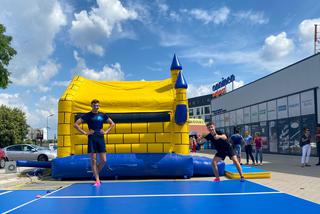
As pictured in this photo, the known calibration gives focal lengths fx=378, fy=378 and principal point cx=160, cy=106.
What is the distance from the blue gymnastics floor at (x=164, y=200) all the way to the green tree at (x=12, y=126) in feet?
109

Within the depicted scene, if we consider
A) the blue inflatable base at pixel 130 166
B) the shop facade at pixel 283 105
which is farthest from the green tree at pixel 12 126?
the blue inflatable base at pixel 130 166

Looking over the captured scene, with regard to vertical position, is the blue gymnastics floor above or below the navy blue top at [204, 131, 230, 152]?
below

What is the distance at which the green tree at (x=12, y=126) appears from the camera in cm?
3894

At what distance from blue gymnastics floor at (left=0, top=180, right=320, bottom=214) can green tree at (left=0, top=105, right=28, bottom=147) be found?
33.2 m

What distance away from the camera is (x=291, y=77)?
24.2 metres

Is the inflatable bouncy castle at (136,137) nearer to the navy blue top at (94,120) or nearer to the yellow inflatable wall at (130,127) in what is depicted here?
the yellow inflatable wall at (130,127)

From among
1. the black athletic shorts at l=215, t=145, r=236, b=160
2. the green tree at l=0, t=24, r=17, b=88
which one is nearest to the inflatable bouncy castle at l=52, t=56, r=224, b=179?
the black athletic shorts at l=215, t=145, r=236, b=160

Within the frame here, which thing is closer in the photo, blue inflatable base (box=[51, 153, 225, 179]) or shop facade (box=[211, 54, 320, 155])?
blue inflatable base (box=[51, 153, 225, 179])

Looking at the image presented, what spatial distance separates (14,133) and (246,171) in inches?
1319

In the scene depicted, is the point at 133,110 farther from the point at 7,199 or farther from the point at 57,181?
the point at 7,199

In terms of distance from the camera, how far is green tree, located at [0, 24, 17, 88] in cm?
2384

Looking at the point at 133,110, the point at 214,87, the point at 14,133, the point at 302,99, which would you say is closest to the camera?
the point at 133,110

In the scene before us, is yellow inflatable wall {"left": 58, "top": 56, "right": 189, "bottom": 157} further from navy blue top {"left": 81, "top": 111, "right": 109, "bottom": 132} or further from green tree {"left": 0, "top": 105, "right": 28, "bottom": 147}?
green tree {"left": 0, "top": 105, "right": 28, "bottom": 147}

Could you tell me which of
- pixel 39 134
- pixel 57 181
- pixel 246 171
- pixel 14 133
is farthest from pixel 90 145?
pixel 14 133
